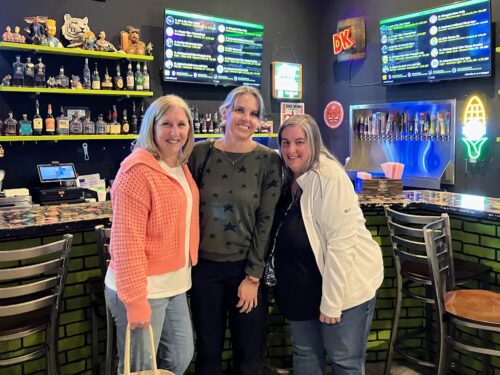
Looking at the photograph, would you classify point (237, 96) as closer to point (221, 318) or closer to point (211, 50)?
point (221, 318)

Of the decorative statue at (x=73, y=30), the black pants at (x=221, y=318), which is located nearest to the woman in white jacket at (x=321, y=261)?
the black pants at (x=221, y=318)

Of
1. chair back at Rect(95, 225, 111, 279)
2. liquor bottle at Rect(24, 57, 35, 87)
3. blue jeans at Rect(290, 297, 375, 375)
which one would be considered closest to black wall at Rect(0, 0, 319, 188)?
liquor bottle at Rect(24, 57, 35, 87)

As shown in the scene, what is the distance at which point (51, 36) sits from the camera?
4.44 metres

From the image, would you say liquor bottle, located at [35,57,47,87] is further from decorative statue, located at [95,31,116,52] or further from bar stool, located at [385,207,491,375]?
bar stool, located at [385,207,491,375]

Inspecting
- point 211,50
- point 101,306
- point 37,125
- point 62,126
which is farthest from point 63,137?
point 101,306

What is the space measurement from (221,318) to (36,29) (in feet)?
11.4

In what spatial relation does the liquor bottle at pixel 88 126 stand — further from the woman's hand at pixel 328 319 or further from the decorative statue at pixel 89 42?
the woman's hand at pixel 328 319

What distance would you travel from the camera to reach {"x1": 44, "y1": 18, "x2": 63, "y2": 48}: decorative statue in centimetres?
437

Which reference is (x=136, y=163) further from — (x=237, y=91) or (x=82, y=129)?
(x=82, y=129)

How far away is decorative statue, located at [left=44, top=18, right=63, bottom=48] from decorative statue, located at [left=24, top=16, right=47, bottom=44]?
4cm

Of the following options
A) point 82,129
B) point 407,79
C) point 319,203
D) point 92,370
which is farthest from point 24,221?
point 407,79

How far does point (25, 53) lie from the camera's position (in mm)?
4430

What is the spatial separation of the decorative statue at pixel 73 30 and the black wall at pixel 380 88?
3110 mm

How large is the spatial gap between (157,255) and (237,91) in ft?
2.46
